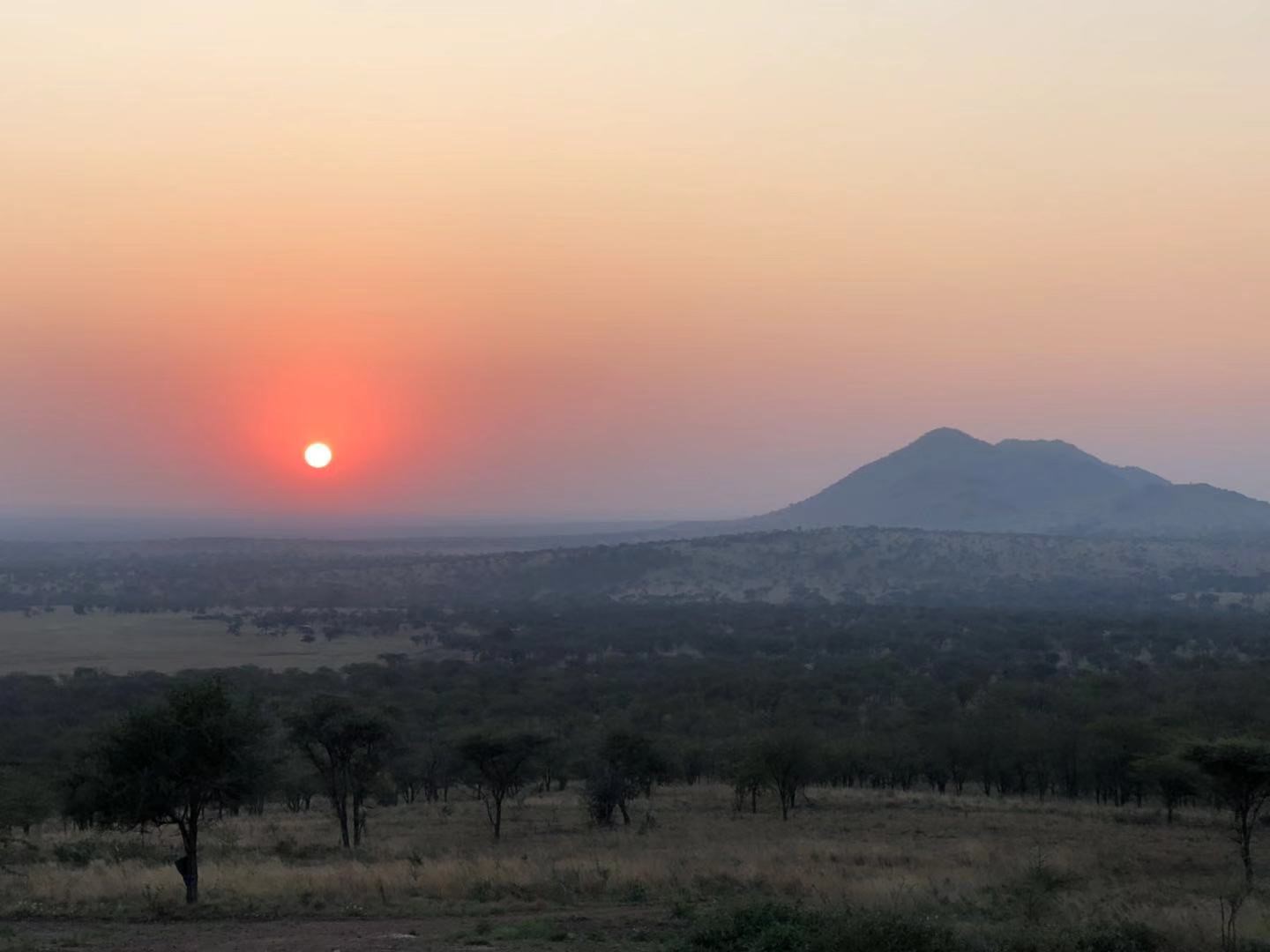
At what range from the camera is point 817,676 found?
8494cm

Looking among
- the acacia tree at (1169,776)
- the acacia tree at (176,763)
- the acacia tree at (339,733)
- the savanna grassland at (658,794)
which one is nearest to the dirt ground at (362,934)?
the savanna grassland at (658,794)

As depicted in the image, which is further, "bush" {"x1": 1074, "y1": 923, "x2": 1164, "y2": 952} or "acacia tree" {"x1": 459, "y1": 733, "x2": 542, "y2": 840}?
"acacia tree" {"x1": 459, "y1": 733, "x2": 542, "y2": 840}

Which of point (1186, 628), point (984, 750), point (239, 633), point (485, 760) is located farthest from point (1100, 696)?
point (239, 633)

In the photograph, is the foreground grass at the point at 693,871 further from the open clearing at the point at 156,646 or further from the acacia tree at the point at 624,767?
the open clearing at the point at 156,646

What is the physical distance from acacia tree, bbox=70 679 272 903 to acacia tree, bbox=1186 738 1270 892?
21.1 m

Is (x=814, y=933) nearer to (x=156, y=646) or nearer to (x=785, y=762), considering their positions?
(x=785, y=762)

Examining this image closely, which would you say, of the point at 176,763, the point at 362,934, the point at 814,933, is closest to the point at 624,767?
the point at 176,763

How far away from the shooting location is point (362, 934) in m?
15.5

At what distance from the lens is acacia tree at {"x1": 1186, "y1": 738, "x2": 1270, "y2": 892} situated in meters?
23.7

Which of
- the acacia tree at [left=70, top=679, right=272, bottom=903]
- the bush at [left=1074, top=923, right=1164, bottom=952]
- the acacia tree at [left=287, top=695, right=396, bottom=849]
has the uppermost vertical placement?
the acacia tree at [left=70, top=679, right=272, bottom=903]

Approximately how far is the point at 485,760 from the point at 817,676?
54553 mm

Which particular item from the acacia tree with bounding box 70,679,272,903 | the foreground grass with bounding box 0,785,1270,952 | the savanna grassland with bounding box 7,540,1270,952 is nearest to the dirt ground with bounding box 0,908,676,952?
the savanna grassland with bounding box 7,540,1270,952

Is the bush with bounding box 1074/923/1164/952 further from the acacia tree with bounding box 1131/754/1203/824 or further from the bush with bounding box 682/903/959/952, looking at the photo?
the acacia tree with bounding box 1131/754/1203/824

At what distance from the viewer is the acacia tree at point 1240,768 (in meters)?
23.7
